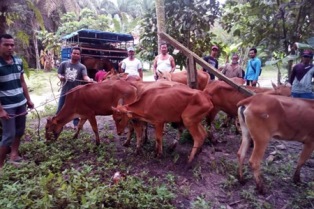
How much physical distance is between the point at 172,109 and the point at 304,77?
308 cm

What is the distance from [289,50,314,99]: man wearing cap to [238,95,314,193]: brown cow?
77.3 inches

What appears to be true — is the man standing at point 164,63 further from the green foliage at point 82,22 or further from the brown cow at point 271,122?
the green foliage at point 82,22

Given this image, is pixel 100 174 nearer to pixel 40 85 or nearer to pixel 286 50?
pixel 286 50

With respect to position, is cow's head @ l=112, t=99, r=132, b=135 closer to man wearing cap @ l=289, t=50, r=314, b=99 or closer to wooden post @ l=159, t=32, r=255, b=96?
wooden post @ l=159, t=32, r=255, b=96

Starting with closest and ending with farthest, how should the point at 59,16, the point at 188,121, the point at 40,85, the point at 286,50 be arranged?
the point at 188,121 < the point at 286,50 < the point at 40,85 < the point at 59,16

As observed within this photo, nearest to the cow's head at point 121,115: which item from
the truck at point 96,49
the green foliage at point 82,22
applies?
the truck at point 96,49

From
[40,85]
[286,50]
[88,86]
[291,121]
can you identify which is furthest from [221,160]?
[40,85]

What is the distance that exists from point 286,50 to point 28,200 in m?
7.41

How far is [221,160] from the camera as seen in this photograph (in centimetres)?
534

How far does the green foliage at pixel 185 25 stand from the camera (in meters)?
9.79

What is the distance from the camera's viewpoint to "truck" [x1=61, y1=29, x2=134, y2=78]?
11.6 meters

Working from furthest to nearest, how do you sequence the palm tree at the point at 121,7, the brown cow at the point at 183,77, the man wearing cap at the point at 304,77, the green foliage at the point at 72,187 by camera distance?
the palm tree at the point at 121,7
the brown cow at the point at 183,77
the man wearing cap at the point at 304,77
the green foliage at the point at 72,187

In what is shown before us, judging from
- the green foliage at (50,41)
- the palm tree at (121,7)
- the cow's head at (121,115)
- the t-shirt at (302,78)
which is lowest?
the cow's head at (121,115)

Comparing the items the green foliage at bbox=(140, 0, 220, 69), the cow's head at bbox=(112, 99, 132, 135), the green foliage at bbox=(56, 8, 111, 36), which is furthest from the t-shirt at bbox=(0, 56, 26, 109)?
the green foliage at bbox=(56, 8, 111, 36)
